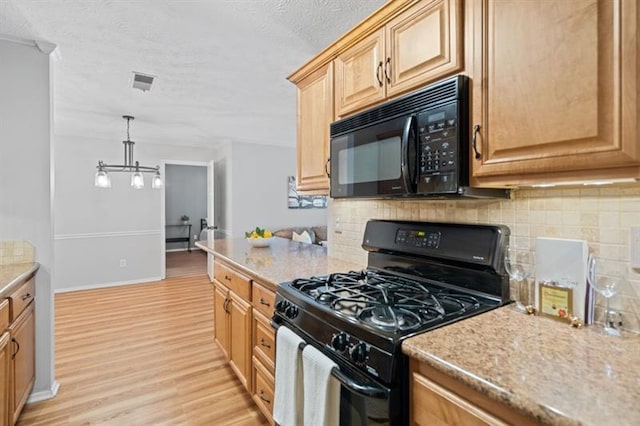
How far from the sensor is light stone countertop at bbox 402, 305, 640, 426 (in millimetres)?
617

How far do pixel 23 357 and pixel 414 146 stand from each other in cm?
246

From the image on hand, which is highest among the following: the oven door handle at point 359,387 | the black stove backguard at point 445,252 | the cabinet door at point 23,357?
the black stove backguard at point 445,252

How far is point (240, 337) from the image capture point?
6.77 feet

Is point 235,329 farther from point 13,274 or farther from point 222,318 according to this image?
point 13,274

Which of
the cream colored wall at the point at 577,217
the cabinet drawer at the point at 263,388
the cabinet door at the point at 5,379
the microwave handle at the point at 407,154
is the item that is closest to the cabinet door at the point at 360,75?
the microwave handle at the point at 407,154

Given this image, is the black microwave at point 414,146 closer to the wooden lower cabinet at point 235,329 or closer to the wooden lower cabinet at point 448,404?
the wooden lower cabinet at point 448,404

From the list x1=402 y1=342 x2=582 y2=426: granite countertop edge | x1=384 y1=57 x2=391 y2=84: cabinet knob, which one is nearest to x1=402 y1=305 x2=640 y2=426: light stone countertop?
x1=402 y1=342 x2=582 y2=426: granite countertop edge

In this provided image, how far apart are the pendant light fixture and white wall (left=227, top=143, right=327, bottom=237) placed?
110 centimetres

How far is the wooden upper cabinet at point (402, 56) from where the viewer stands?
116 cm

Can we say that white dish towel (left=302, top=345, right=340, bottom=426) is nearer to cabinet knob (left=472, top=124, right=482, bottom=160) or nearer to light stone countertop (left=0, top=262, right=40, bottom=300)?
cabinet knob (left=472, top=124, right=482, bottom=160)

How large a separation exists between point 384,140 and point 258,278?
1.01 metres

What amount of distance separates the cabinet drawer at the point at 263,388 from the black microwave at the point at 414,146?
3.56ft

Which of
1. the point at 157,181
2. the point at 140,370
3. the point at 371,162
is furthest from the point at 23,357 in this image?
the point at 157,181

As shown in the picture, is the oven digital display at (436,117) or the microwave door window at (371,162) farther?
the microwave door window at (371,162)
